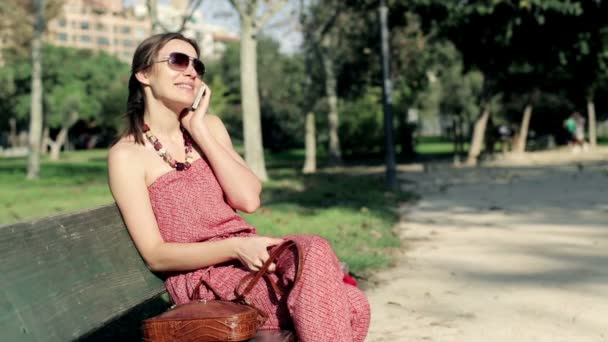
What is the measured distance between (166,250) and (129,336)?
6.45 ft

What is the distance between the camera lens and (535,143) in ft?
131

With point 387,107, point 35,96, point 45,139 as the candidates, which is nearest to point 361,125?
point 35,96

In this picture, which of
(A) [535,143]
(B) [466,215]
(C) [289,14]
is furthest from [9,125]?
(B) [466,215]

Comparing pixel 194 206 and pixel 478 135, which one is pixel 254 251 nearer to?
pixel 194 206

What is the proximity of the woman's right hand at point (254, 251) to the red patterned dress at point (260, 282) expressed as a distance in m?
0.07

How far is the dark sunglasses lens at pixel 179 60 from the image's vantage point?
3562mm

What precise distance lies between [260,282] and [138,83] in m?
1.07

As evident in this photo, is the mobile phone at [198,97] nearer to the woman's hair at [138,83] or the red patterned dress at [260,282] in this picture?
the woman's hair at [138,83]

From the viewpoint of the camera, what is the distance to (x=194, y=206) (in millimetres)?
3426

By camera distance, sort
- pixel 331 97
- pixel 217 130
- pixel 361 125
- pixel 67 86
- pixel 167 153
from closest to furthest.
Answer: pixel 167 153
pixel 217 130
pixel 331 97
pixel 361 125
pixel 67 86

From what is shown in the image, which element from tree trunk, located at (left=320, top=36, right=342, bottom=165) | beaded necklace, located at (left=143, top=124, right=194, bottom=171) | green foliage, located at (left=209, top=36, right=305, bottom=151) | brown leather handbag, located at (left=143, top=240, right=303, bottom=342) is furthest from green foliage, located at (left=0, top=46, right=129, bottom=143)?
brown leather handbag, located at (left=143, top=240, right=303, bottom=342)

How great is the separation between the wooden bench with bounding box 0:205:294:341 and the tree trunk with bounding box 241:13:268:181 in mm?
14830

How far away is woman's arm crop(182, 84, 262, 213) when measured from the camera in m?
3.54

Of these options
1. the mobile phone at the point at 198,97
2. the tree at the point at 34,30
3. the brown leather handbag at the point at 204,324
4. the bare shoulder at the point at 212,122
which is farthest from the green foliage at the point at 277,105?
the brown leather handbag at the point at 204,324
